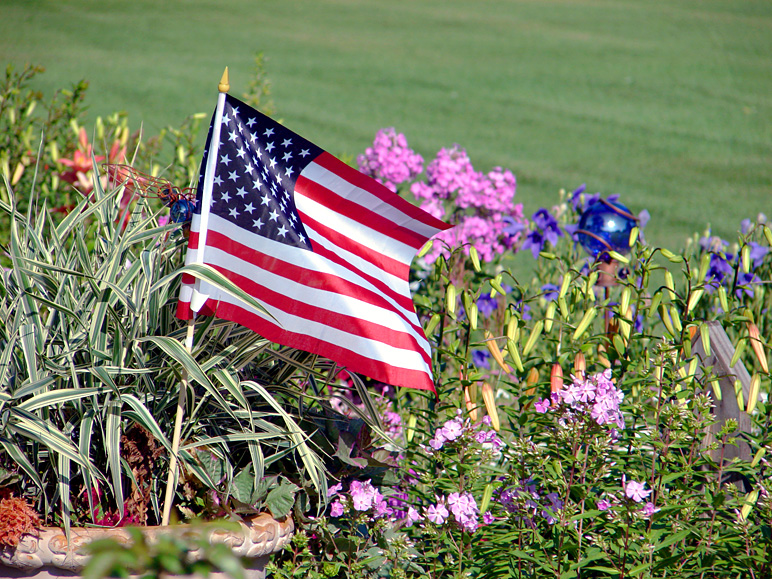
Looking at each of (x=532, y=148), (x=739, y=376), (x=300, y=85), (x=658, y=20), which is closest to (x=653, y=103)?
(x=532, y=148)

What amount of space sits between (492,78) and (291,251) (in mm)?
13404

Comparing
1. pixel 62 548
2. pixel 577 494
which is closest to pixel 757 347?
pixel 577 494

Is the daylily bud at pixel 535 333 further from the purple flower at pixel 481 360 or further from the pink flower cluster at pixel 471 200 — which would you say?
the pink flower cluster at pixel 471 200

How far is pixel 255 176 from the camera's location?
225cm

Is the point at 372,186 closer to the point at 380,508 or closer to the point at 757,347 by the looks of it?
the point at 380,508

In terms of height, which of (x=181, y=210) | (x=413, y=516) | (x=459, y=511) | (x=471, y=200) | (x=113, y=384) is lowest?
(x=413, y=516)

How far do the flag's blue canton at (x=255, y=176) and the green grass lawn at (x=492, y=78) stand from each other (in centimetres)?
649

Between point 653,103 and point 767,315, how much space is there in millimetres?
9909

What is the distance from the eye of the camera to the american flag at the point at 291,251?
86.5 inches

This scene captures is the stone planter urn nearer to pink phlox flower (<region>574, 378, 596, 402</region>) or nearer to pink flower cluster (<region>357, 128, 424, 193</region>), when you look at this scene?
pink phlox flower (<region>574, 378, 596, 402</region>)

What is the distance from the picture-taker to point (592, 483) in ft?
8.17

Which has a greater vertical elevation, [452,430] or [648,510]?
[452,430]

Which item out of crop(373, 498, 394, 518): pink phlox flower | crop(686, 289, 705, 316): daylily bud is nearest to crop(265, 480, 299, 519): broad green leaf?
crop(373, 498, 394, 518): pink phlox flower

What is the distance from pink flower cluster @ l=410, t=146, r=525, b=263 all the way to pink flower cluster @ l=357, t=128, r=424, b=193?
0.82ft
